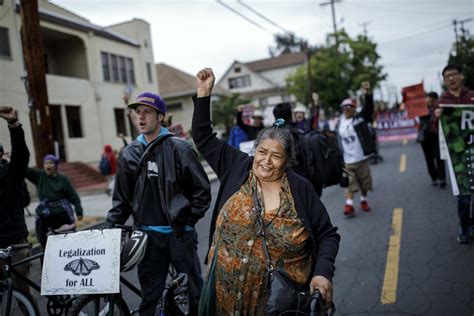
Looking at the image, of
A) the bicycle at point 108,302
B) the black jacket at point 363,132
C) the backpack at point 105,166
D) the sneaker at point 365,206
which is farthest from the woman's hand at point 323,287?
the backpack at point 105,166

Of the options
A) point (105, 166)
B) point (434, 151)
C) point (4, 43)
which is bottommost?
point (434, 151)

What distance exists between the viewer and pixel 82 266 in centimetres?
283

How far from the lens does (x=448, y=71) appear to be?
201 inches

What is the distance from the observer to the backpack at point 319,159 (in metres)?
4.79

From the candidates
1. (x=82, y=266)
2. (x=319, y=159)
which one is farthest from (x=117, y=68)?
(x=82, y=266)

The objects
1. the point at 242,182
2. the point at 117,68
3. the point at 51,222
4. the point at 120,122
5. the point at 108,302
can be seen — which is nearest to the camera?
the point at 242,182

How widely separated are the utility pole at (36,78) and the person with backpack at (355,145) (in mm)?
5246

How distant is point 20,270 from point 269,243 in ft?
8.52

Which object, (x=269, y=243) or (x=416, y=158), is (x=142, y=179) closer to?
(x=269, y=243)

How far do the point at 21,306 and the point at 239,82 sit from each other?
52.6 metres

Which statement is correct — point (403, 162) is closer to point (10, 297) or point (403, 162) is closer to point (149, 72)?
point (10, 297)

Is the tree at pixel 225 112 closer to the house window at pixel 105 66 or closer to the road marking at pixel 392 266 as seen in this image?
the house window at pixel 105 66

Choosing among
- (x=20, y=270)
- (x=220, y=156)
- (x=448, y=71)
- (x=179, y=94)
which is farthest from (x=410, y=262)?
(x=179, y=94)

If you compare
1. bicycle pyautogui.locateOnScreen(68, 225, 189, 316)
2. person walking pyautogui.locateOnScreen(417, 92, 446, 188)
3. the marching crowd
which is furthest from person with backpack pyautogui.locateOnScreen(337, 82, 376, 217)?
bicycle pyautogui.locateOnScreen(68, 225, 189, 316)
